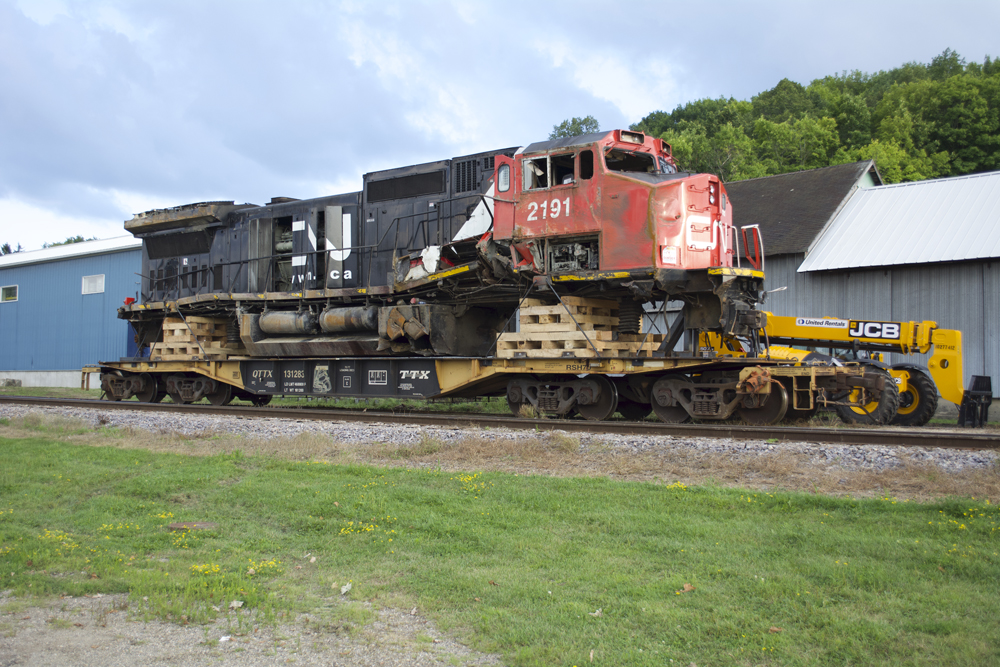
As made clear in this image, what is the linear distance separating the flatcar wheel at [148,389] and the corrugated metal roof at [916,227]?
54.4 ft

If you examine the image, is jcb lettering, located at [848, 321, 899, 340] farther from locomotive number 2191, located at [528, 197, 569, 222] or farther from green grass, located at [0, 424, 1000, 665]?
green grass, located at [0, 424, 1000, 665]

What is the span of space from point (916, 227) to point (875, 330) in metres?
8.14

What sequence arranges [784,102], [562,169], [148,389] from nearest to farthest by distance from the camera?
[562,169] < [148,389] < [784,102]

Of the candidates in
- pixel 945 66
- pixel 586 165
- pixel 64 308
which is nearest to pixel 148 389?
pixel 586 165

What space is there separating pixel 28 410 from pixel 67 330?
19.3 meters

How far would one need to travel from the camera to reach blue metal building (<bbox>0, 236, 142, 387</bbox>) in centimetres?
3073

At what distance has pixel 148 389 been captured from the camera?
59.7 feet

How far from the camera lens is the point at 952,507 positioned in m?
5.91

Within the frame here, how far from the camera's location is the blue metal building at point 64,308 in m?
30.7

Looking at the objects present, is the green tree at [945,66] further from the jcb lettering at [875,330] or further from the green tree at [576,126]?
the jcb lettering at [875,330]

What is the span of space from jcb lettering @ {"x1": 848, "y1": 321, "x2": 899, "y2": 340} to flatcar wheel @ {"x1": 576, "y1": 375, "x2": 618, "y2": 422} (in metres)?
4.82

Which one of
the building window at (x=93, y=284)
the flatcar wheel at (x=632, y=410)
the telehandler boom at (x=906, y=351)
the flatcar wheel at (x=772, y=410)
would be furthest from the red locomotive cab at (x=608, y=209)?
the building window at (x=93, y=284)

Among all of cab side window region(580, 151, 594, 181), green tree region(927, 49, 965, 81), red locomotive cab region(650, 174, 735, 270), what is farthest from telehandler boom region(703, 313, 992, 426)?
green tree region(927, 49, 965, 81)

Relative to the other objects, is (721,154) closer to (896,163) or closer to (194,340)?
(896,163)
